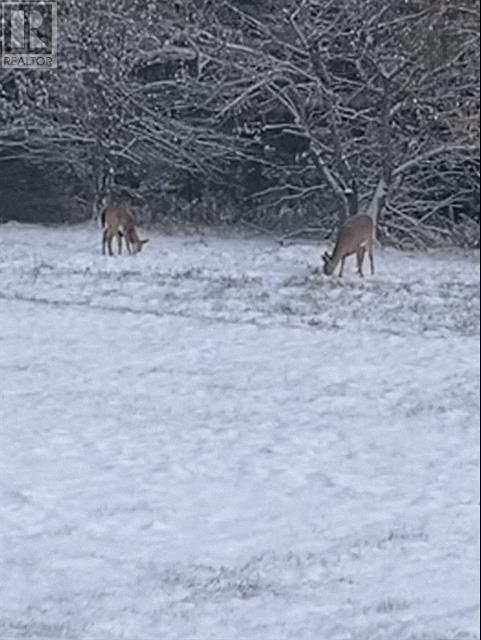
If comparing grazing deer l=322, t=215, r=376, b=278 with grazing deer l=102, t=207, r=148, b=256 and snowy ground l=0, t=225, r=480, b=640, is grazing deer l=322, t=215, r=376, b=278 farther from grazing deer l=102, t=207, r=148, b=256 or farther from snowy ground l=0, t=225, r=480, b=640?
grazing deer l=102, t=207, r=148, b=256

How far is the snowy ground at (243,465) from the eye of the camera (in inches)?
49.3

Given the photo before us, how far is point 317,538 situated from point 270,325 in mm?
291

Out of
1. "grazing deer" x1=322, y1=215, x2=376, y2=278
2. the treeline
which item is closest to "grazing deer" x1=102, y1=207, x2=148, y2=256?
the treeline

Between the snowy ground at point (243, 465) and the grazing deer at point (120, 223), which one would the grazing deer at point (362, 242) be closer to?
the snowy ground at point (243, 465)

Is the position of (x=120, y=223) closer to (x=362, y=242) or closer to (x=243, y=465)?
(x=243, y=465)

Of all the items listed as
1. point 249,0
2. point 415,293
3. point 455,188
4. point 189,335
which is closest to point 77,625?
point 415,293

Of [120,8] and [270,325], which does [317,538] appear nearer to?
[270,325]

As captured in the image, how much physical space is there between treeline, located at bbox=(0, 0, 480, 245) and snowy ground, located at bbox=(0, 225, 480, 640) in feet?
0.24

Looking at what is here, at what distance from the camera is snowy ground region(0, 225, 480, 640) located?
1.25 m

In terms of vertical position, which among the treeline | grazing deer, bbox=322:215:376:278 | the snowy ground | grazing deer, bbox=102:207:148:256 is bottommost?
the snowy ground

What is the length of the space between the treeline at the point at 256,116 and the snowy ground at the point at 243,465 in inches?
2.8

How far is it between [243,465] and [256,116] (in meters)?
2.32

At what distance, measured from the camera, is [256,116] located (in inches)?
163

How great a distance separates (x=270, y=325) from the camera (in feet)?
5.64
